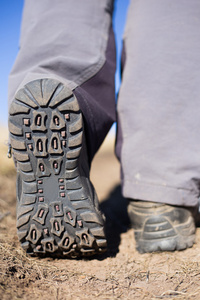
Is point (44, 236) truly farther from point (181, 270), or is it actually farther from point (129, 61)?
point (129, 61)

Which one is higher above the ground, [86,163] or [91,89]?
[91,89]

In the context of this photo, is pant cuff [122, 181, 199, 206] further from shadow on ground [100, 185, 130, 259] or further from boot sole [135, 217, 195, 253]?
shadow on ground [100, 185, 130, 259]

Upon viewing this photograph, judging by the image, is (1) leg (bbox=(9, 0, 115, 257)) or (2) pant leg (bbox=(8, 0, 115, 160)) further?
(2) pant leg (bbox=(8, 0, 115, 160))

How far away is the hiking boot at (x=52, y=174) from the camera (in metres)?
0.82

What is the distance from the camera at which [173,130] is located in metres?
1.00

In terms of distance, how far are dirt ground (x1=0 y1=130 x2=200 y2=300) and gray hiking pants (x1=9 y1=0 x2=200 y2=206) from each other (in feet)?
0.69

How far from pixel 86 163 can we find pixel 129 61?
0.46 meters

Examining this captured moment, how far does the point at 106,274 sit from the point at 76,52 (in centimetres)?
76

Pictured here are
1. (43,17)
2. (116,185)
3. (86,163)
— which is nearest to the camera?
(86,163)

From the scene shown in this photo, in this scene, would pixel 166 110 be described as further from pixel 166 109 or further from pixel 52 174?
pixel 52 174

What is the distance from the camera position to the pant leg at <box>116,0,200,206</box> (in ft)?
3.27

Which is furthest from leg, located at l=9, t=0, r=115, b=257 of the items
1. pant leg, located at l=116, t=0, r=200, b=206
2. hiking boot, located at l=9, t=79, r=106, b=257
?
pant leg, located at l=116, t=0, r=200, b=206

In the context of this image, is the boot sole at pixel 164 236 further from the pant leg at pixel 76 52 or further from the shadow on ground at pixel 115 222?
the pant leg at pixel 76 52

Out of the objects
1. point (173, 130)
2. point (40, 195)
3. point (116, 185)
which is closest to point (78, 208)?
point (40, 195)
